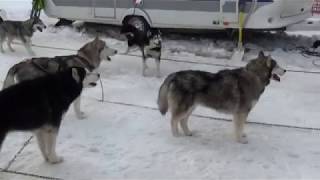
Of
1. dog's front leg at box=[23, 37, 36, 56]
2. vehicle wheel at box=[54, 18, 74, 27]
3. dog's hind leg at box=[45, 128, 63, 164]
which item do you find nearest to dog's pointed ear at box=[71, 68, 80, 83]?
dog's hind leg at box=[45, 128, 63, 164]

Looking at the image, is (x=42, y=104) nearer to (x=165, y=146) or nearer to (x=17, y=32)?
(x=165, y=146)

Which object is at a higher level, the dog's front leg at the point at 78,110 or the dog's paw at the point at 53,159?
the dog's front leg at the point at 78,110

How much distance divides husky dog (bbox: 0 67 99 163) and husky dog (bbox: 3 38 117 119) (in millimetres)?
1185

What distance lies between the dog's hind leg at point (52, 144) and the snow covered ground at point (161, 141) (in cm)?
8

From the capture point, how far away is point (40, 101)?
15.9 ft

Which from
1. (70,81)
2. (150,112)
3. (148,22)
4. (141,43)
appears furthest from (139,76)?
(70,81)

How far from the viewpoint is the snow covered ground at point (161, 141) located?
5.27 m

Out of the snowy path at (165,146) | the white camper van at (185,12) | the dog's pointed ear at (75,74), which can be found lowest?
the snowy path at (165,146)

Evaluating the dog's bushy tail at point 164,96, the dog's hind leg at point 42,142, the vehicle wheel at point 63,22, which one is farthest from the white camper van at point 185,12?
the dog's hind leg at point 42,142

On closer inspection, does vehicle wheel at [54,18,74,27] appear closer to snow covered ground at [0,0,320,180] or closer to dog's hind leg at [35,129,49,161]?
snow covered ground at [0,0,320,180]

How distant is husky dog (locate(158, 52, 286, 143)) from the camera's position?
19.0 feet

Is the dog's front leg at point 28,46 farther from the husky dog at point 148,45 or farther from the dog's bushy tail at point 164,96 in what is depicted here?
the dog's bushy tail at point 164,96

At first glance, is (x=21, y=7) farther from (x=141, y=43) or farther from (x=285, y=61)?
(x=285, y=61)

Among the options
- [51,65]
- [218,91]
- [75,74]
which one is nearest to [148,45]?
[51,65]
